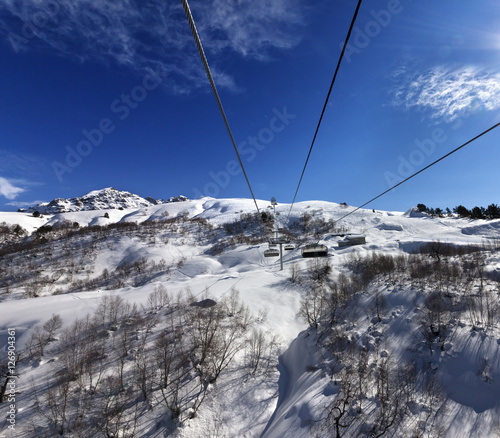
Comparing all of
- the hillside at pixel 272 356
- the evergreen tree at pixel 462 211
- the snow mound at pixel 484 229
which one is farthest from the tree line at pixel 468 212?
the hillside at pixel 272 356

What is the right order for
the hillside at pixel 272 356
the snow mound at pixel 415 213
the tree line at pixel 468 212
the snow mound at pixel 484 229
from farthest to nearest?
1. the snow mound at pixel 415 213
2. the tree line at pixel 468 212
3. the snow mound at pixel 484 229
4. the hillside at pixel 272 356

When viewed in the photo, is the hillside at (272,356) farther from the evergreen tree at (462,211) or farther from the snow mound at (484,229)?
the evergreen tree at (462,211)

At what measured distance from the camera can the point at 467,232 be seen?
5747 centimetres

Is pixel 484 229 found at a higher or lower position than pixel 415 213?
lower

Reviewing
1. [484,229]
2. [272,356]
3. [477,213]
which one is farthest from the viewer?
[477,213]

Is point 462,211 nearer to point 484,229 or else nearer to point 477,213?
point 477,213

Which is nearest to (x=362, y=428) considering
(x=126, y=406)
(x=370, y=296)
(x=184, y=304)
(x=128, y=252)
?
(x=126, y=406)

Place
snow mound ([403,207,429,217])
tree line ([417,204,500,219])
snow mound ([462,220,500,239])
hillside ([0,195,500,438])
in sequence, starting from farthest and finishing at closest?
snow mound ([403,207,429,217]) → tree line ([417,204,500,219]) → snow mound ([462,220,500,239]) → hillside ([0,195,500,438])

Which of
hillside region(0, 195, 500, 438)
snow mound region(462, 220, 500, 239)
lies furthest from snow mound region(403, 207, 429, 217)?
hillside region(0, 195, 500, 438)

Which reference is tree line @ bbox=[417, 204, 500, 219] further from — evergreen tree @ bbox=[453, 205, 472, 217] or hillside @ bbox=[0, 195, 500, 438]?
hillside @ bbox=[0, 195, 500, 438]

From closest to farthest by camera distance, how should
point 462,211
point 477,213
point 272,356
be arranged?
point 272,356, point 477,213, point 462,211

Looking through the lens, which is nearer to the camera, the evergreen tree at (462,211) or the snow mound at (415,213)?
the evergreen tree at (462,211)

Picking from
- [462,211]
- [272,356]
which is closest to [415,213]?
[462,211]

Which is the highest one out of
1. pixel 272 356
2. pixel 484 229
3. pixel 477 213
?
pixel 477 213
